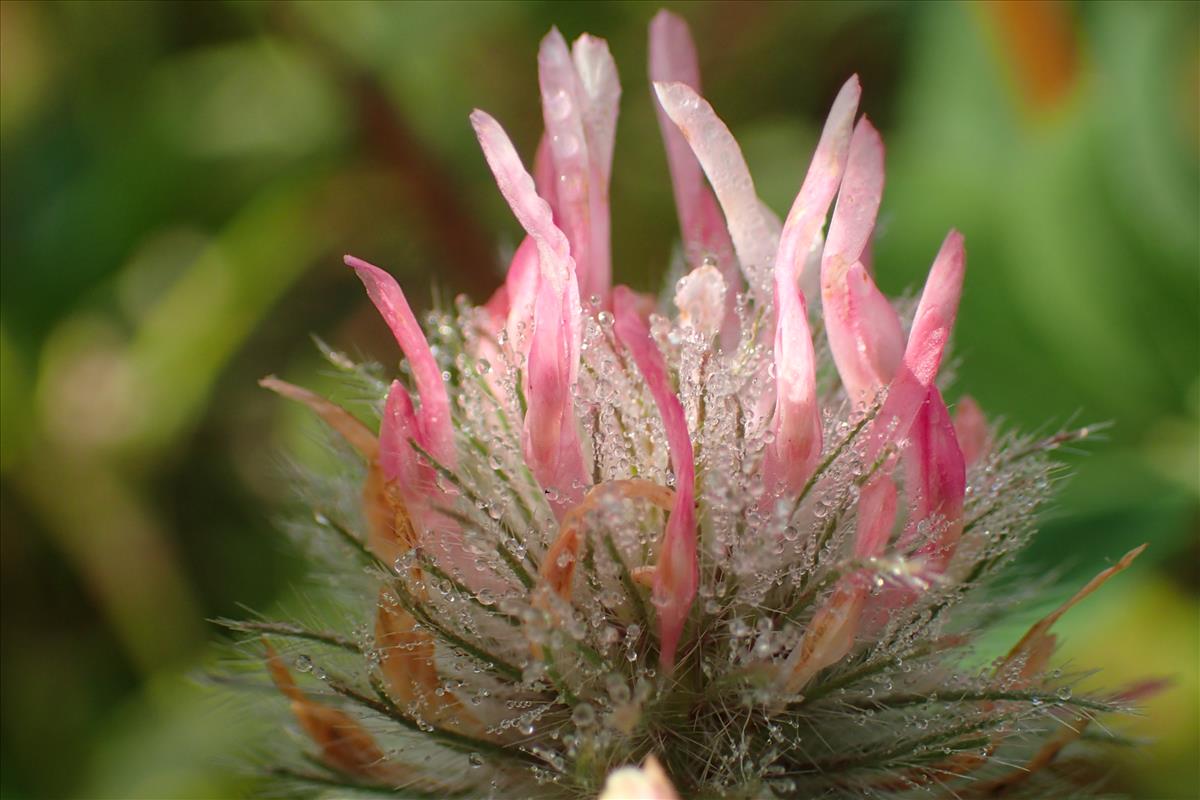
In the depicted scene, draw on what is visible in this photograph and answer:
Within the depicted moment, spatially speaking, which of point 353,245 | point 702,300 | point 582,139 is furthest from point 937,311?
point 353,245

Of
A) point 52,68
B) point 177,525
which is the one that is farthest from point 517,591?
point 52,68

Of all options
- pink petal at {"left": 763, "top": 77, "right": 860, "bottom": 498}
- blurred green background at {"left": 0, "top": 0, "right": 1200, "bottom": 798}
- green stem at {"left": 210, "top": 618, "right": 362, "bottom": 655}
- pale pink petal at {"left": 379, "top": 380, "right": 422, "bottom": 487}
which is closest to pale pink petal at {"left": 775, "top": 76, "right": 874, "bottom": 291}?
pink petal at {"left": 763, "top": 77, "right": 860, "bottom": 498}

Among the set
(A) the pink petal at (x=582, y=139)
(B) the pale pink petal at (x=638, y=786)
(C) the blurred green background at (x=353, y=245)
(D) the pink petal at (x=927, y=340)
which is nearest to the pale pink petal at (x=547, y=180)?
(A) the pink petal at (x=582, y=139)

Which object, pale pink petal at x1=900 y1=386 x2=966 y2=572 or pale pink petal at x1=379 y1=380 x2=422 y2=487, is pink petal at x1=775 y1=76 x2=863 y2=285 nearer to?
pale pink petal at x1=900 y1=386 x2=966 y2=572

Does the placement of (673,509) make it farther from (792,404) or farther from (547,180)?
(547,180)

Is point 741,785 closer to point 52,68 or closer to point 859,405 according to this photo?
point 859,405

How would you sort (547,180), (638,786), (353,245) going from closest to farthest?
(638,786)
(547,180)
(353,245)
